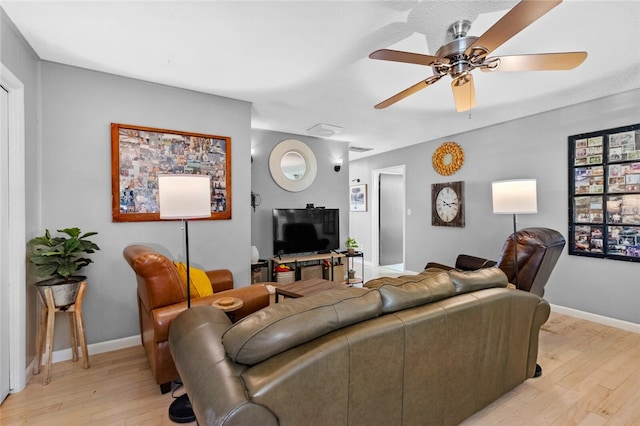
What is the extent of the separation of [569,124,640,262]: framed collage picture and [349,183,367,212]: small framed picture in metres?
3.58

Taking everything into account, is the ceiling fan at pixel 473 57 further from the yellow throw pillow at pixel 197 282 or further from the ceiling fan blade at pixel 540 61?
the yellow throw pillow at pixel 197 282

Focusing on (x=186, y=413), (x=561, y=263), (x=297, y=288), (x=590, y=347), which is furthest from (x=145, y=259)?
(x=561, y=263)

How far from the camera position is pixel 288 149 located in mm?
4539

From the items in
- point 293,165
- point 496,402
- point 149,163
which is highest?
point 293,165

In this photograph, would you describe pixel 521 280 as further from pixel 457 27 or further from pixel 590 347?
pixel 457 27

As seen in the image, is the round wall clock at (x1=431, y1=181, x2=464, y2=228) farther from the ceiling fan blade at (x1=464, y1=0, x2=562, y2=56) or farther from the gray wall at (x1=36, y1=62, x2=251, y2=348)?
the gray wall at (x1=36, y1=62, x2=251, y2=348)

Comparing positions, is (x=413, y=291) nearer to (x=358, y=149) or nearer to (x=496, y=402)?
(x=496, y=402)

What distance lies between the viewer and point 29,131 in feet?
7.12

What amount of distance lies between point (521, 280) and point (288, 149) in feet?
11.0

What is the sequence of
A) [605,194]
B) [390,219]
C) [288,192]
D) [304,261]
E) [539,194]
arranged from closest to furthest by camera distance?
[605,194], [539,194], [304,261], [288,192], [390,219]

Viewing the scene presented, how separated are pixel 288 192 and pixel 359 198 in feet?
7.96

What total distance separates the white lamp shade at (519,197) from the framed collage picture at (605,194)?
1224mm

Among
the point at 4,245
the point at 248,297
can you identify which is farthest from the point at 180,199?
the point at 4,245

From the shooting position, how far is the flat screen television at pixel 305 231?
417cm
